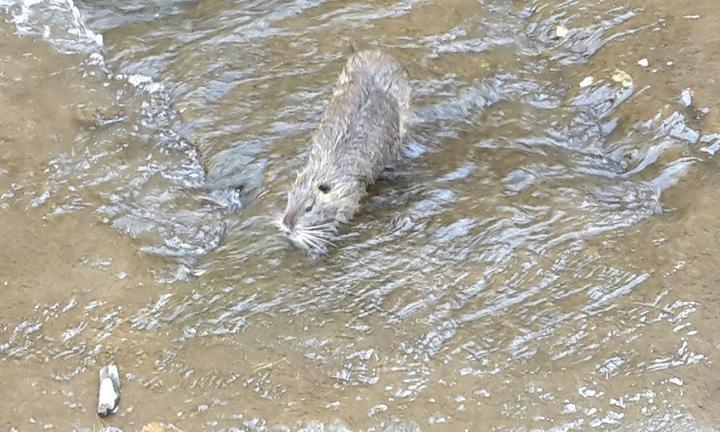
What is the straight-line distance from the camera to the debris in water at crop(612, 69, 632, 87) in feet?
19.0

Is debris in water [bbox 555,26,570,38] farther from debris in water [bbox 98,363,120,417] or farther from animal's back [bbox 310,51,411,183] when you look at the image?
debris in water [bbox 98,363,120,417]

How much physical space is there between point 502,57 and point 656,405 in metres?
3.12

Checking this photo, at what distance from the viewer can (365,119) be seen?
5.21 meters

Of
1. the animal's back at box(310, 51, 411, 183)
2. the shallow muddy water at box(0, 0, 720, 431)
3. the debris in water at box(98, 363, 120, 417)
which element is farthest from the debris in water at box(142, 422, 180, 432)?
the animal's back at box(310, 51, 411, 183)

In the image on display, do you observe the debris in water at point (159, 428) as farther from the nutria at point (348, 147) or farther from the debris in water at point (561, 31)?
the debris in water at point (561, 31)

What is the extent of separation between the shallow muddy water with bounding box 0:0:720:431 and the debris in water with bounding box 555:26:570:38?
2cm

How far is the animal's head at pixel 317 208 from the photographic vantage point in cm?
470

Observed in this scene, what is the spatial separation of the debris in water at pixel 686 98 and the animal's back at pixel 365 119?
70.4 inches

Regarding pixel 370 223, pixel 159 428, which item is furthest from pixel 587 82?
pixel 159 428

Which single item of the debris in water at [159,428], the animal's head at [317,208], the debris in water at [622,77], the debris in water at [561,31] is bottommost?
the debris in water at [159,428]

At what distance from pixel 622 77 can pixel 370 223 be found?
7.24 feet

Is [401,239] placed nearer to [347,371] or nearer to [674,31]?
[347,371]

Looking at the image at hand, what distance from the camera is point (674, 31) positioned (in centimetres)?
605

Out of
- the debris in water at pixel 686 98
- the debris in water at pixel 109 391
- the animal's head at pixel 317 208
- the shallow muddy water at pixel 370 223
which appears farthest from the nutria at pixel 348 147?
the debris in water at pixel 686 98
